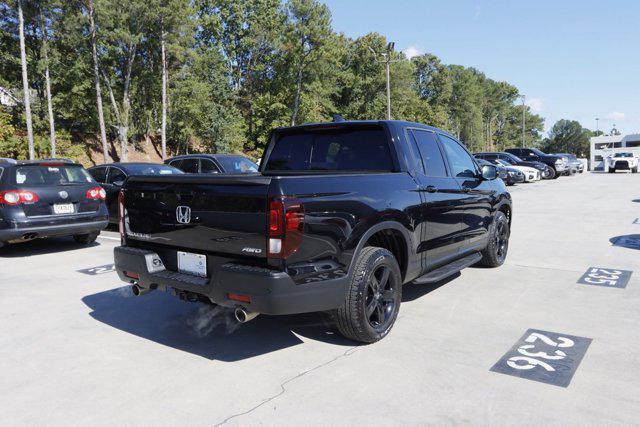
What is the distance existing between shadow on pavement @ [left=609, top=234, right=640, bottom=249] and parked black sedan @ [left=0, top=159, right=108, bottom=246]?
29.1 ft

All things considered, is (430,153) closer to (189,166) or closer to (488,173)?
(488,173)

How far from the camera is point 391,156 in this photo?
452 cm

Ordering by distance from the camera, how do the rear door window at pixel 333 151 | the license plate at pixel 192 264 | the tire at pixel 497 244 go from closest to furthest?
1. the license plate at pixel 192 264
2. the rear door window at pixel 333 151
3. the tire at pixel 497 244

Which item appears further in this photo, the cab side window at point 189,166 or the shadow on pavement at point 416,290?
the cab side window at point 189,166

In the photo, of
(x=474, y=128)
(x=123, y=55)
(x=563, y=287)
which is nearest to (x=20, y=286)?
(x=563, y=287)

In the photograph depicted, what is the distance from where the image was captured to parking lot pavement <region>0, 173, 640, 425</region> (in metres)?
2.96

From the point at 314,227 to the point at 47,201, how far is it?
6.17 m

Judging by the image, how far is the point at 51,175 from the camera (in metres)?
8.02

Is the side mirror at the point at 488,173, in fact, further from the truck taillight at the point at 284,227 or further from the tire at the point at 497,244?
the truck taillight at the point at 284,227

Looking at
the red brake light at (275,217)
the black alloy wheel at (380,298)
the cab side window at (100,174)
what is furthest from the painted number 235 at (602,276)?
the cab side window at (100,174)

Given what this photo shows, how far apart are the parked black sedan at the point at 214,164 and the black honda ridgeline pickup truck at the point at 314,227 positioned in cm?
676

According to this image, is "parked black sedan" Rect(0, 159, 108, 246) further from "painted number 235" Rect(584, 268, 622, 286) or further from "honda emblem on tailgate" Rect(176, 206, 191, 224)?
"painted number 235" Rect(584, 268, 622, 286)

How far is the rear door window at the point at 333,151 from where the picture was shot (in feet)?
15.1

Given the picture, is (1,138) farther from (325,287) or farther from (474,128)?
(474,128)
